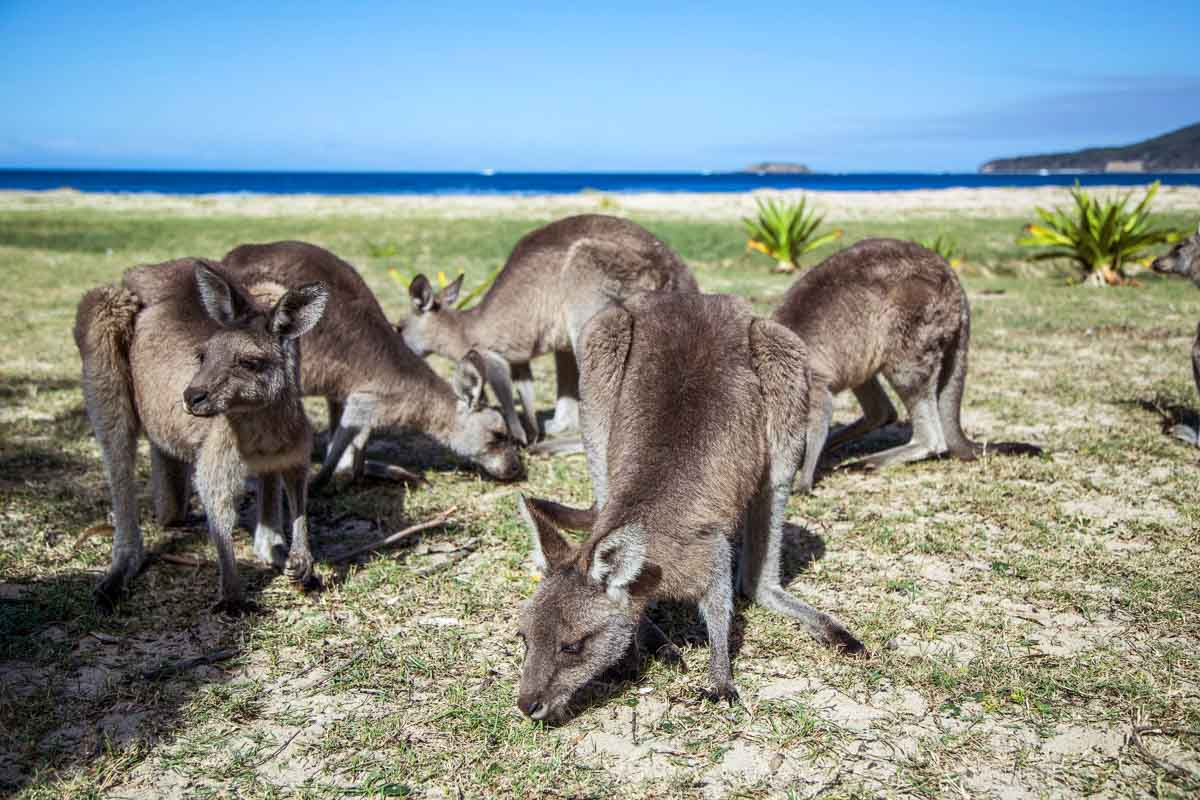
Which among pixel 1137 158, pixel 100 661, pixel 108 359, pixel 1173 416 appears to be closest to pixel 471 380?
pixel 108 359

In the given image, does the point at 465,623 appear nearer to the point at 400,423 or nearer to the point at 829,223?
the point at 400,423

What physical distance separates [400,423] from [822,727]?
292 centimetres

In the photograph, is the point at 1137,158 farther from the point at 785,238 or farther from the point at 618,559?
→ the point at 618,559

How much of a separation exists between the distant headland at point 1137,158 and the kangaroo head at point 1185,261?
392 ft

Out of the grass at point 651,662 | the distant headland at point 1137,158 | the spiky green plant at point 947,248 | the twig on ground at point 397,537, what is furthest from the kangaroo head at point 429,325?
the distant headland at point 1137,158

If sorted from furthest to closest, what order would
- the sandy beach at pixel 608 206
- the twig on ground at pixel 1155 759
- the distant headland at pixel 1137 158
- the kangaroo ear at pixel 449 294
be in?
the distant headland at pixel 1137 158 → the sandy beach at pixel 608 206 → the kangaroo ear at pixel 449 294 → the twig on ground at pixel 1155 759

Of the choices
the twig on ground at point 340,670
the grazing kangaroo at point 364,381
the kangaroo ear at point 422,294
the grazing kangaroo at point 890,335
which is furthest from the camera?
the kangaroo ear at point 422,294

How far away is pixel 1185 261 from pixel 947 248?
6.33 meters

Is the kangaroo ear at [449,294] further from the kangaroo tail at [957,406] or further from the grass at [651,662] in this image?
the kangaroo tail at [957,406]

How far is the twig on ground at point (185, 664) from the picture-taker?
267 cm

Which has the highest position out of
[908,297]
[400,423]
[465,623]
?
[908,297]

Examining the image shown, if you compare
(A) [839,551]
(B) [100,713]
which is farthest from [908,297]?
(B) [100,713]

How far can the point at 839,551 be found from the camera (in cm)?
362

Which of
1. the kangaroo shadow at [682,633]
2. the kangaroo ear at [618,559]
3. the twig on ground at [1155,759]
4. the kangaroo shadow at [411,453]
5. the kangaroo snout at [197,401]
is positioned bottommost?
the kangaroo shadow at [411,453]
